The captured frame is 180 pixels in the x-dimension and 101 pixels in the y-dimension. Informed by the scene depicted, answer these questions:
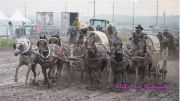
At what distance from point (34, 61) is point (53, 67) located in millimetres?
601

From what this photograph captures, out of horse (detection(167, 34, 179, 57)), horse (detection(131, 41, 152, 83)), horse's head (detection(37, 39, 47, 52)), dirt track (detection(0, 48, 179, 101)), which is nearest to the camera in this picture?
dirt track (detection(0, 48, 179, 101))

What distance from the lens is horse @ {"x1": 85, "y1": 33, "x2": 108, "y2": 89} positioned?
44.2ft

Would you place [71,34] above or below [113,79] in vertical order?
above

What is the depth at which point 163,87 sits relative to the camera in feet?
47.0

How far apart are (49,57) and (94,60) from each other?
1322mm

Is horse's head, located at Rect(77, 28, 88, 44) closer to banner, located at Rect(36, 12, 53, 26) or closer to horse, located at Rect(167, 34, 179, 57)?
horse, located at Rect(167, 34, 179, 57)

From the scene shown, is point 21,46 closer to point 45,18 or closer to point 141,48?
point 141,48

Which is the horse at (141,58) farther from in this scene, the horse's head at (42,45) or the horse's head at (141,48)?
the horse's head at (42,45)

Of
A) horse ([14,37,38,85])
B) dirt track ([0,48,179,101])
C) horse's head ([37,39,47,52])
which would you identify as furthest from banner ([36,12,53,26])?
horse's head ([37,39,47,52])

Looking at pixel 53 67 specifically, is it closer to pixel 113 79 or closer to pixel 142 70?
pixel 113 79

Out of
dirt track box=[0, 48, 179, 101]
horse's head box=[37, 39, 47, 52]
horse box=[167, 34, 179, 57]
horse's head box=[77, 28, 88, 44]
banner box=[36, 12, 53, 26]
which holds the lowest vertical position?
dirt track box=[0, 48, 179, 101]

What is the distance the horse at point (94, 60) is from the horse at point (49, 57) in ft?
3.00

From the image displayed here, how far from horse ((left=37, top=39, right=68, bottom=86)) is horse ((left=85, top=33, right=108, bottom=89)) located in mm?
915

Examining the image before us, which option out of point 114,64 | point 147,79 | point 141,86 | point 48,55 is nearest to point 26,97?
point 48,55
